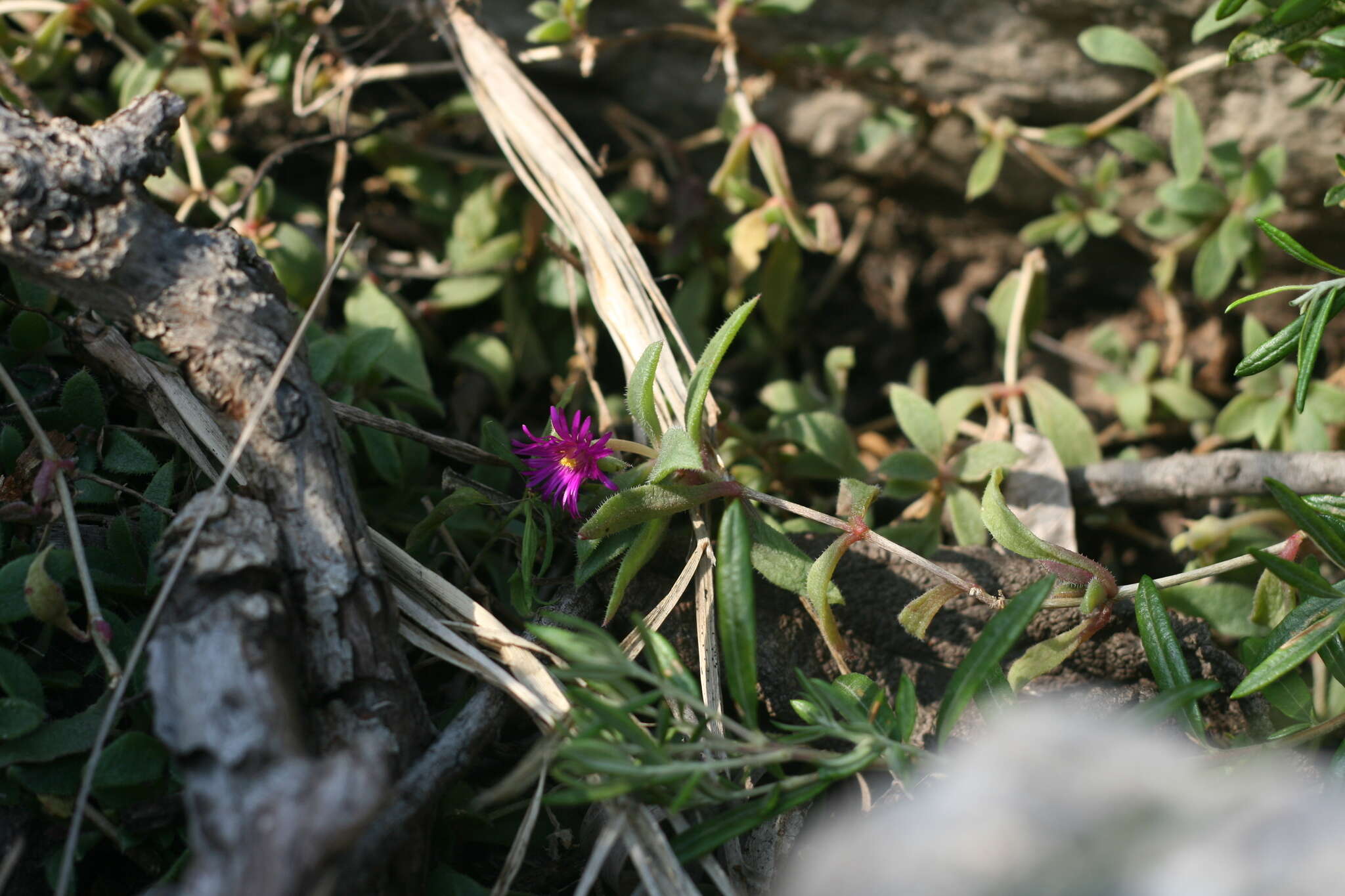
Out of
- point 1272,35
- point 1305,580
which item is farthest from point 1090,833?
point 1272,35

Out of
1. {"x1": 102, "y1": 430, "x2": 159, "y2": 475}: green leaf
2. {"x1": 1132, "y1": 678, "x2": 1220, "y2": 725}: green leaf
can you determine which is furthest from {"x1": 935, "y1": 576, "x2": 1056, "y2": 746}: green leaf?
{"x1": 102, "y1": 430, "x2": 159, "y2": 475}: green leaf

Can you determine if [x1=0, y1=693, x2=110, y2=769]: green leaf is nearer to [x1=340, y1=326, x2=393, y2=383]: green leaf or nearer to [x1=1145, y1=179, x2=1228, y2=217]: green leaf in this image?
[x1=340, y1=326, x2=393, y2=383]: green leaf

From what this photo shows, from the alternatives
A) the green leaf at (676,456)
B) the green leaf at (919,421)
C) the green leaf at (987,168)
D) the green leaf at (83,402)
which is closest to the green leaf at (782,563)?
the green leaf at (676,456)

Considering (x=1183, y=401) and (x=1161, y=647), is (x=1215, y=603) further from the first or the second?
(x=1183, y=401)

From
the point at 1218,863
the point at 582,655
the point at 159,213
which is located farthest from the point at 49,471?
the point at 1218,863

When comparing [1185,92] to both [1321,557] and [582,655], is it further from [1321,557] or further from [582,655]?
[582,655]

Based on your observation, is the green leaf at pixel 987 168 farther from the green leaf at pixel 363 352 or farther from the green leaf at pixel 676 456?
the green leaf at pixel 363 352
